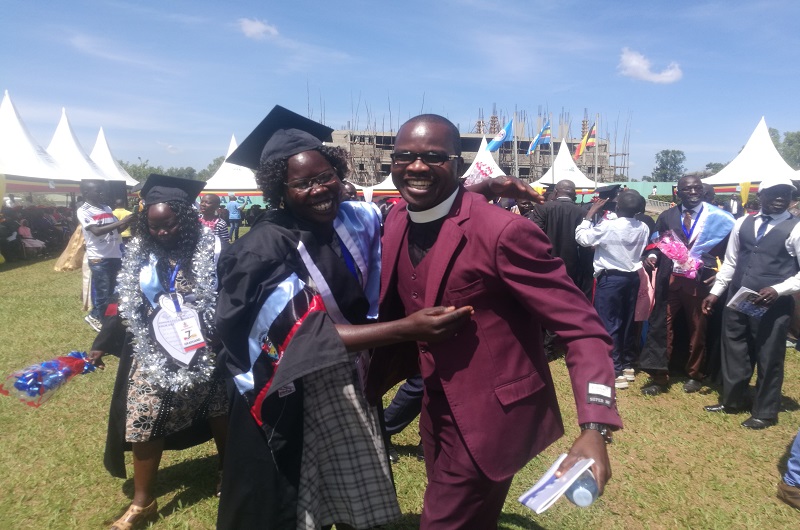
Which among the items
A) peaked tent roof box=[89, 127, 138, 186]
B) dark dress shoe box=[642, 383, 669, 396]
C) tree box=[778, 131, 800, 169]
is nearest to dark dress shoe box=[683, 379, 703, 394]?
dark dress shoe box=[642, 383, 669, 396]

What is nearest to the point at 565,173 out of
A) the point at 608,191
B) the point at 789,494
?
the point at 608,191

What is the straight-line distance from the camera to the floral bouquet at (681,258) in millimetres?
5500

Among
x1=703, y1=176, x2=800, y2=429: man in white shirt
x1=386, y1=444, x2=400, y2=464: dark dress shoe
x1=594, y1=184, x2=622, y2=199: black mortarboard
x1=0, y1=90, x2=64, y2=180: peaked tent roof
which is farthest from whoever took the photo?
x1=0, y1=90, x2=64, y2=180: peaked tent roof

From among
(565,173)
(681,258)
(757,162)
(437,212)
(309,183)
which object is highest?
(757,162)

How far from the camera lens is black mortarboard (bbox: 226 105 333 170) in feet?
7.25

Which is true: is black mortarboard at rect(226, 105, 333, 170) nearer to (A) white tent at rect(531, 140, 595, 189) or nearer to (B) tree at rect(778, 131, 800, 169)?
(A) white tent at rect(531, 140, 595, 189)

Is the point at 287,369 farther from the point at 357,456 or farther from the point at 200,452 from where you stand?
the point at 200,452

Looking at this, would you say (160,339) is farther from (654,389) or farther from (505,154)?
(505,154)

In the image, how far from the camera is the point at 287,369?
1.84 m

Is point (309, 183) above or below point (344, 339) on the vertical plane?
above

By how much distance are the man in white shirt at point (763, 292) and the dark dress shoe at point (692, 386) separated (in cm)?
63

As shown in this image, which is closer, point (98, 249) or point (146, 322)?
point (146, 322)

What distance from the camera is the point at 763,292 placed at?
4.36 meters

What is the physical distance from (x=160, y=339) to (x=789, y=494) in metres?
4.13
